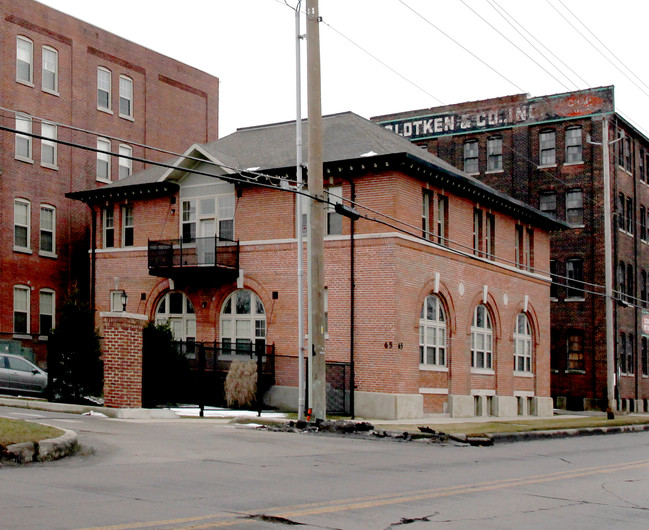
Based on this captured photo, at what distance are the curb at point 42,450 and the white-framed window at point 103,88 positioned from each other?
111ft

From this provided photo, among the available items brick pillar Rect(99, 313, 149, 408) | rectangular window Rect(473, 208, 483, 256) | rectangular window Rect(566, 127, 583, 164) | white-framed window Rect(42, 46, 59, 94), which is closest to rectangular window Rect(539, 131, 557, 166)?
rectangular window Rect(566, 127, 583, 164)

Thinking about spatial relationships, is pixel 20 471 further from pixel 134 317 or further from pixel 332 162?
pixel 332 162

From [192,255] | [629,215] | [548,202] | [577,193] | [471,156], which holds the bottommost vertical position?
[192,255]

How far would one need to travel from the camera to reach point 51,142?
42125 millimetres

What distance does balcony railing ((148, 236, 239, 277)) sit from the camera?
32.0 metres

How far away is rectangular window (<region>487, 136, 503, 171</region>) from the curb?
142 feet

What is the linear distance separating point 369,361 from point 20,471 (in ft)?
61.2

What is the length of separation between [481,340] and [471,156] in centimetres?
2144

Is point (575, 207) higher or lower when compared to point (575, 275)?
higher

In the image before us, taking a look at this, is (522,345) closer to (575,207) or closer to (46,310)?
(575,207)

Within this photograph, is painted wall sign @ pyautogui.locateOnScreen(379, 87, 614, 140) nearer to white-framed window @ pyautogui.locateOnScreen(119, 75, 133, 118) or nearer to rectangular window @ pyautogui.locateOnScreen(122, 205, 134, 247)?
white-framed window @ pyautogui.locateOnScreen(119, 75, 133, 118)

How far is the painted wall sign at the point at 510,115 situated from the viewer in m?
51.2

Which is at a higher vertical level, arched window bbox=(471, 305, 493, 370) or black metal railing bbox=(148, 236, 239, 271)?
black metal railing bbox=(148, 236, 239, 271)

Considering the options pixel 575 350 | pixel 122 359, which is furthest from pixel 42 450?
pixel 575 350
